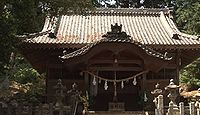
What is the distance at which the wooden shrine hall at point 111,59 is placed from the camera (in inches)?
674

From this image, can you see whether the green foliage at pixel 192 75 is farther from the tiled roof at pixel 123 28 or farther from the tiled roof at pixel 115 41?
the tiled roof at pixel 115 41

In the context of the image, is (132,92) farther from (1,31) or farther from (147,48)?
(1,31)

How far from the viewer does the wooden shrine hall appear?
17.1 metres

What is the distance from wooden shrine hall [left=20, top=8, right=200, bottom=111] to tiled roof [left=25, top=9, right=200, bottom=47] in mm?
51

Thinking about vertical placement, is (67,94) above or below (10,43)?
below

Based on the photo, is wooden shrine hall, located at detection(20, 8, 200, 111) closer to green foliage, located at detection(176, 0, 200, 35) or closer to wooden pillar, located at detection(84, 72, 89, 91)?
wooden pillar, located at detection(84, 72, 89, 91)

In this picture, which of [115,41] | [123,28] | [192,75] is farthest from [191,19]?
[115,41]

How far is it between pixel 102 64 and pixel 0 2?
675 centimetres

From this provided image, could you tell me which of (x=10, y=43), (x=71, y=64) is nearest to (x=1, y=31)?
(x=10, y=43)

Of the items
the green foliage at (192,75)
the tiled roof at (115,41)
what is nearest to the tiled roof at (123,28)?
the tiled roof at (115,41)

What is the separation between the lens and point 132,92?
19.7 metres

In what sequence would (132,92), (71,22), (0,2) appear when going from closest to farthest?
1. (0,2)
2. (132,92)
3. (71,22)

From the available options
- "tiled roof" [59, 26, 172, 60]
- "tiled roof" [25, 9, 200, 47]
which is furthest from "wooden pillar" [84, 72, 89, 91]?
"tiled roof" [25, 9, 200, 47]

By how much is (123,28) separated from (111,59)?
4.70 meters
